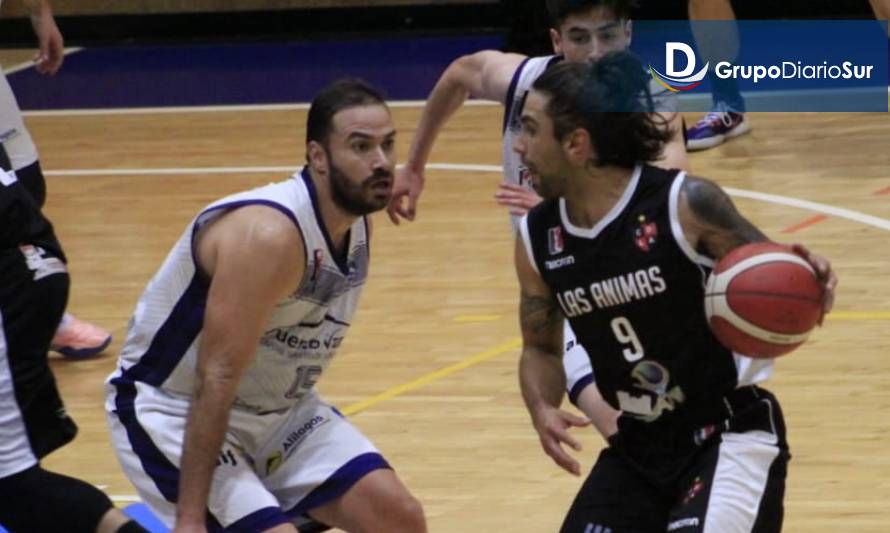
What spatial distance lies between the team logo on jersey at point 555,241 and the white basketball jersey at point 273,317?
2.00ft

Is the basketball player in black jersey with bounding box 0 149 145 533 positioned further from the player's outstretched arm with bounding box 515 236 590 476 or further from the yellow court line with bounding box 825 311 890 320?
the yellow court line with bounding box 825 311 890 320

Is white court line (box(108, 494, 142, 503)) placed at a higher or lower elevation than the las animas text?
lower

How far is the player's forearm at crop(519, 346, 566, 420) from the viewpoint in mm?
4438

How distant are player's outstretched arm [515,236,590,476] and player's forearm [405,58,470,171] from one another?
1.41 meters

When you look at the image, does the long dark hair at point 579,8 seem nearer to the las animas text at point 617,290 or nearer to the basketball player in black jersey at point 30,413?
the las animas text at point 617,290

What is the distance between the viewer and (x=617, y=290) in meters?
4.21

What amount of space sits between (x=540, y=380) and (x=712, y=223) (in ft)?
2.06

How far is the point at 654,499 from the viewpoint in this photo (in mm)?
4301

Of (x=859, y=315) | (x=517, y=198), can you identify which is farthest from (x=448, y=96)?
(x=859, y=315)

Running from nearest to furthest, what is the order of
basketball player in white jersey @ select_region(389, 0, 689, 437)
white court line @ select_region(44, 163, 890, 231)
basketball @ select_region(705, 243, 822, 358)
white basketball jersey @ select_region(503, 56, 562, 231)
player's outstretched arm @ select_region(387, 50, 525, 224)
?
1. basketball @ select_region(705, 243, 822, 358)
2. basketball player in white jersey @ select_region(389, 0, 689, 437)
3. white basketball jersey @ select_region(503, 56, 562, 231)
4. player's outstretched arm @ select_region(387, 50, 525, 224)
5. white court line @ select_region(44, 163, 890, 231)

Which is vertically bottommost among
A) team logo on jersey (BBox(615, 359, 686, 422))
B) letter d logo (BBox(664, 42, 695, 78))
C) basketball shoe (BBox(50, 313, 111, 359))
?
letter d logo (BBox(664, 42, 695, 78))

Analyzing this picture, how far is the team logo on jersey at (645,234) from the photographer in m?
4.19

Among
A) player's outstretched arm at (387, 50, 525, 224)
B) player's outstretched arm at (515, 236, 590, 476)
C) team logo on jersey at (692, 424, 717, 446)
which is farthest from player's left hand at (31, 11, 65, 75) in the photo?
team logo on jersey at (692, 424, 717, 446)

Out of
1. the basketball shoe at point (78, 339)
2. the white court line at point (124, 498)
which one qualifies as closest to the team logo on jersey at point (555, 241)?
the white court line at point (124, 498)
